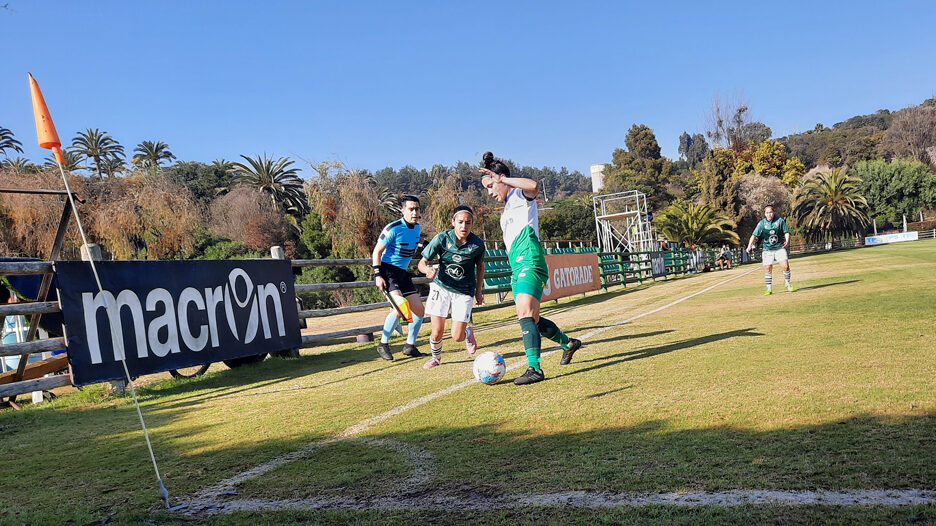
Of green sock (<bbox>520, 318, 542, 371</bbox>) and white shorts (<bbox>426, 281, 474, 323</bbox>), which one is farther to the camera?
white shorts (<bbox>426, 281, 474, 323</bbox>)

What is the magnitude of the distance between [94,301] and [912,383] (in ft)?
23.7

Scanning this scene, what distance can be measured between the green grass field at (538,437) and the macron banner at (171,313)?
518 millimetres

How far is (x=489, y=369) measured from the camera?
5.53 metres

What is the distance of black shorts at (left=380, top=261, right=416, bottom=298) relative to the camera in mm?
8078

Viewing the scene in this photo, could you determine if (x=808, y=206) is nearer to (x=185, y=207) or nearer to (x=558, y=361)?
(x=185, y=207)

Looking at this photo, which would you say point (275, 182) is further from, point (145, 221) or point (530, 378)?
point (530, 378)

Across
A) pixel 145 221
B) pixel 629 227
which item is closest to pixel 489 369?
pixel 145 221

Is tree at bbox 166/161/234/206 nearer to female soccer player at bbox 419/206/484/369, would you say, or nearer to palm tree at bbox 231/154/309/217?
palm tree at bbox 231/154/309/217

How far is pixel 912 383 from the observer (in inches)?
156

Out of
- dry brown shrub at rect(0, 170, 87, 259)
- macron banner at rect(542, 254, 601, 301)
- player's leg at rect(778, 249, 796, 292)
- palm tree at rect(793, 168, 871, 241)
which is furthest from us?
palm tree at rect(793, 168, 871, 241)

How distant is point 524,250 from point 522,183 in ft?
2.04

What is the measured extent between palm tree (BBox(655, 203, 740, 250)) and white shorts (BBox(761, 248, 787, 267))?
42.8 meters

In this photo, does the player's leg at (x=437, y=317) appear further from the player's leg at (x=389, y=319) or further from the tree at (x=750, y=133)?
the tree at (x=750, y=133)

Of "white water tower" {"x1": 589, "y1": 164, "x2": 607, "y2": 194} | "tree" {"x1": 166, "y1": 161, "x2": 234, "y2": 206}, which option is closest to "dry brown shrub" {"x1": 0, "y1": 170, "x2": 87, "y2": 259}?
"tree" {"x1": 166, "y1": 161, "x2": 234, "y2": 206}
